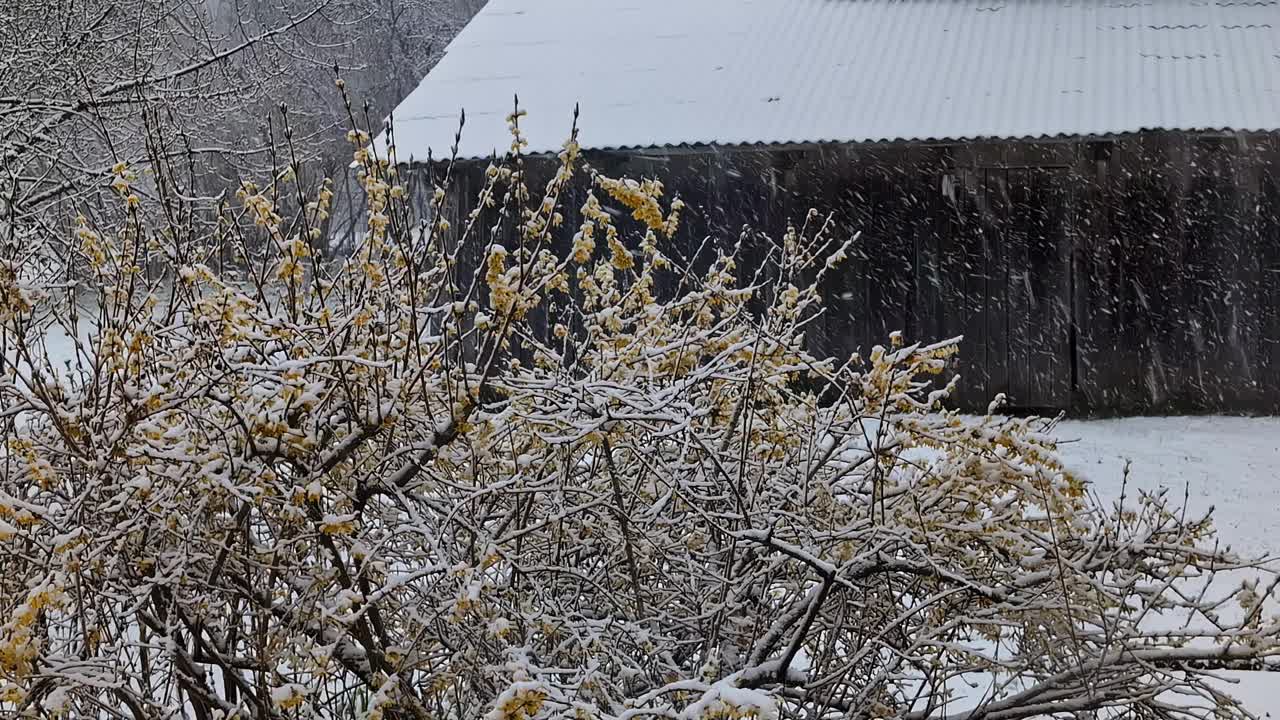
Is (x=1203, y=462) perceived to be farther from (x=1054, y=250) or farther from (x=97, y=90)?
(x=97, y=90)

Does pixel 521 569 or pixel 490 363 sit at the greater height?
pixel 490 363

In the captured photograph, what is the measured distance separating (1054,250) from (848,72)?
293 centimetres

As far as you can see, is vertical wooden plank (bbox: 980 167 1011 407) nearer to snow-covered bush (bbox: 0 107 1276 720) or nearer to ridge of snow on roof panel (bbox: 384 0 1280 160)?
ridge of snow on roof panel (bbox: 384 0 1280 160)

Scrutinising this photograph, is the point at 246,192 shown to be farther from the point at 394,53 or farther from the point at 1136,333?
the point at 394,53

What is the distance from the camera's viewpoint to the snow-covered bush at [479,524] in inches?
126

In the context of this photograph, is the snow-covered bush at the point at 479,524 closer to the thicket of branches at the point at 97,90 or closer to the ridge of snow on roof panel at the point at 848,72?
the thicket of branches at the point at 97,90

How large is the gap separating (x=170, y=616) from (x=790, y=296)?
86.7 inches

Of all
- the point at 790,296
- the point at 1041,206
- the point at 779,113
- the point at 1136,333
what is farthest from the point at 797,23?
the point at 790,296

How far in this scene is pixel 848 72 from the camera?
13977 millimetres

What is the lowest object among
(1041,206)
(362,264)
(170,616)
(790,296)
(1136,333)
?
(1136,333)

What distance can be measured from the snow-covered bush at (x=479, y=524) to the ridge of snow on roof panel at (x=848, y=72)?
30.4 feet

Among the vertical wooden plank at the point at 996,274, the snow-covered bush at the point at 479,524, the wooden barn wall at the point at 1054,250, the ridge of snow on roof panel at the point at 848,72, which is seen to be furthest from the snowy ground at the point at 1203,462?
the snow-covered bush at the point at 479,524

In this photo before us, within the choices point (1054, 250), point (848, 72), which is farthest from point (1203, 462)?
point (848, 72)

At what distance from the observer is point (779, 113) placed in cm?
1320
